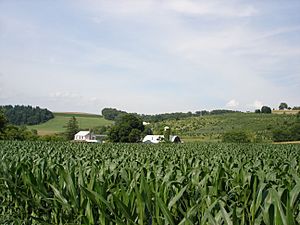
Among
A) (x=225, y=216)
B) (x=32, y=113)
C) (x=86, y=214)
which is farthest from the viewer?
(x=32, y=113)

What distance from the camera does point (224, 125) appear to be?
357ft

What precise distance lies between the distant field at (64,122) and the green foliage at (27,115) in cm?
254

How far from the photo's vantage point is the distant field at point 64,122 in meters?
111

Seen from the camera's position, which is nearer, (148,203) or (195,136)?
(148,203)

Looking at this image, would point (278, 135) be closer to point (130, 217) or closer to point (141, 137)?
point (141, 137)

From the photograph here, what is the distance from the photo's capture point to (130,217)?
8.34 ft

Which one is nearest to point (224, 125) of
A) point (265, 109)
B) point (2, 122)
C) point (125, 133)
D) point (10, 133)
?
point (265, 109)

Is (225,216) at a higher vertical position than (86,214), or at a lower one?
higher

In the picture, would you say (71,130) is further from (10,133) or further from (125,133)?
(10,133)

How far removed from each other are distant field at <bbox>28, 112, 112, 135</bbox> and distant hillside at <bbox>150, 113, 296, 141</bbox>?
21.4 metres

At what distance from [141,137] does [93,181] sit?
84.4 metres

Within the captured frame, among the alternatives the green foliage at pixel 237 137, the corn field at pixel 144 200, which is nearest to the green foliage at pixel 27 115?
the green foliage at pixel 237 137

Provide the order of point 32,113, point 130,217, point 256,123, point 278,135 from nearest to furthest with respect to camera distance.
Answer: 1. point 130,217
2. point 278,135
3. point 256,123
4. point 32,113

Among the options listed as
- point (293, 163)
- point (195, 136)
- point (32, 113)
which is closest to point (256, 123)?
point (195, 136)
